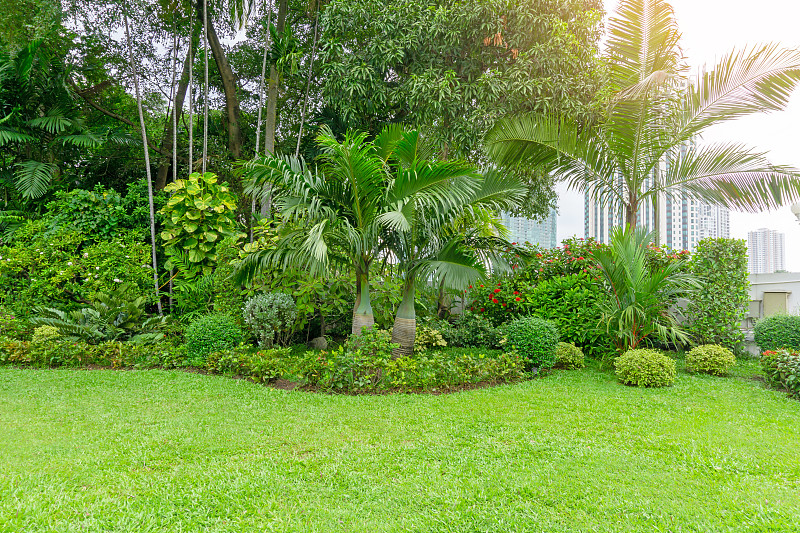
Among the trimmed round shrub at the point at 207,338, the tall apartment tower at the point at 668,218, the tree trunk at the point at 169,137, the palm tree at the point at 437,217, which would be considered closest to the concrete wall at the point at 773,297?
the tall apartment tower at the point at 668,218

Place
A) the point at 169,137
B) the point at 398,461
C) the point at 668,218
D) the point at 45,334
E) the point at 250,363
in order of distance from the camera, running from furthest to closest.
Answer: the point at 169,137, the point at 668,218, the point at 45,334, the point at 250,363, the point at 398,461

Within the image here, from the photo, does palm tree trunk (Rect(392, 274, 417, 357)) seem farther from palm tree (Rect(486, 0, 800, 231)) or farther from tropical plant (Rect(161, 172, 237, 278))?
tropical plant (Rect(161, 172, 237, 278))

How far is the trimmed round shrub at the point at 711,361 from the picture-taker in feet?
19.0

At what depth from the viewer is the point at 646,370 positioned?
5.27 m

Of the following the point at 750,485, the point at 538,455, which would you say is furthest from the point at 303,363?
the point at 750,485

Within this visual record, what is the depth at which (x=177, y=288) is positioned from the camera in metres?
8.22

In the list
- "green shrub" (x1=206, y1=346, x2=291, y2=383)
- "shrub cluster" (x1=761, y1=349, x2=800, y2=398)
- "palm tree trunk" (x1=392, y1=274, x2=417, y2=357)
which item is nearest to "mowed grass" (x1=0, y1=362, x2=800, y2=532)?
"shrub cluster" (x1=761, y1=349, x2=800, y2=398)

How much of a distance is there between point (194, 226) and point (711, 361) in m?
8.21

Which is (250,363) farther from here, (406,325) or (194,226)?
(194,226)

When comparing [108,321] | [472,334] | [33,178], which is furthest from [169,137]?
[472,334]

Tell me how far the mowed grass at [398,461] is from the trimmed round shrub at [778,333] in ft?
7.06

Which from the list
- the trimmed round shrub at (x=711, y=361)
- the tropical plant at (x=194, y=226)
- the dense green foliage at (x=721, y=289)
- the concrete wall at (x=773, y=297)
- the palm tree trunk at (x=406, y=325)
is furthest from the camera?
the tropical plant at (x=194, y=226)

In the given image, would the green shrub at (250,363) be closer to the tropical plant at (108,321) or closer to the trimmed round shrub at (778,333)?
the tropical plant at (108,321)

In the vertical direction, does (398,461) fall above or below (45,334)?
below
